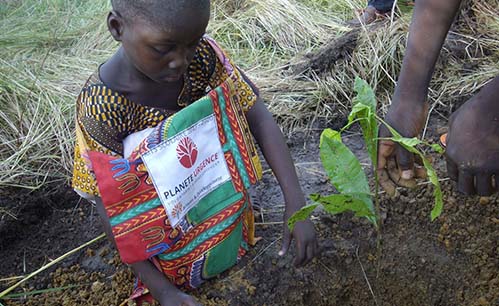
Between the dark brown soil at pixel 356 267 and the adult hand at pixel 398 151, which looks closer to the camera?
the adult hand at pixel 398 151

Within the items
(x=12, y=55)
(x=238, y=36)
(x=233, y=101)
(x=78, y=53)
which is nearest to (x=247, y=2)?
(x=238, y=36)

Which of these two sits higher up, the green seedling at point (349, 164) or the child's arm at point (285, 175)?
the green seedling at point (349, 164)

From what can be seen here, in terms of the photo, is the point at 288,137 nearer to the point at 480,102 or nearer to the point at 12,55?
the point at 480,102

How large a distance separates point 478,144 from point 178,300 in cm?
83

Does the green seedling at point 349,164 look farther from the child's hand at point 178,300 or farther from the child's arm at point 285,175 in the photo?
the child's hand at point 178,300

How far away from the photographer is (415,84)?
1.47 meters

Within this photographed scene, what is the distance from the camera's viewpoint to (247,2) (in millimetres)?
3568

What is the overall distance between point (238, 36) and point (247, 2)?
1.14 ft

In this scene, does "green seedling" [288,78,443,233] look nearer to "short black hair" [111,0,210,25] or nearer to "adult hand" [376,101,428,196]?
"adult hand" [376,101,428,196]

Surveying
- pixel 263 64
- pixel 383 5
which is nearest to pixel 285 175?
pixel 263 64

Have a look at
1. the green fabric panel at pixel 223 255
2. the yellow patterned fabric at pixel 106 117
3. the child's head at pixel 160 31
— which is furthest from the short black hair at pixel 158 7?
the green fabric panel at pixel 223 255

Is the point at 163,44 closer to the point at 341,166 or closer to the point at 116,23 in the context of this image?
the point at 116,23

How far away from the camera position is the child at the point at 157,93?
1365 mm

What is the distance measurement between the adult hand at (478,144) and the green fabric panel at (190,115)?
610 millimetres
